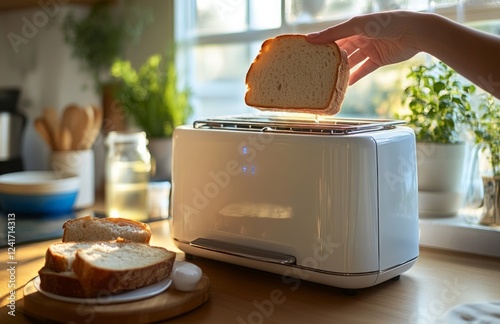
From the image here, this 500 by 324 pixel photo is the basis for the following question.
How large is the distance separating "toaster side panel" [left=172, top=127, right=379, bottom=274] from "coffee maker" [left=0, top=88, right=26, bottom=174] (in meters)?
1.04

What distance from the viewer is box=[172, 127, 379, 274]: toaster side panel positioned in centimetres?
94

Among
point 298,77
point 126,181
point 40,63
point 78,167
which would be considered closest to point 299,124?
point 298,77

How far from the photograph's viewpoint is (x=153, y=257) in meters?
0.96

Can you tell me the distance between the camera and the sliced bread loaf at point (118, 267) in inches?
34.3

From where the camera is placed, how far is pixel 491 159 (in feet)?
4.07

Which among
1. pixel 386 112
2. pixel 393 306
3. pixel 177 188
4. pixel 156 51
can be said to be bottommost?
pixel 393 306

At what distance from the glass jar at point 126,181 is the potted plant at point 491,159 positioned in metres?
0.76

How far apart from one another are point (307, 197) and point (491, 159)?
0.46 meters

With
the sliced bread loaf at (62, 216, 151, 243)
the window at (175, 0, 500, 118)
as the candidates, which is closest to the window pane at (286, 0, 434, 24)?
the window at (175, 0, 500, 118)

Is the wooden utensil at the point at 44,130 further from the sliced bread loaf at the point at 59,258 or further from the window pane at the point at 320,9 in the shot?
the sliced bread loaf at the point at 59,258

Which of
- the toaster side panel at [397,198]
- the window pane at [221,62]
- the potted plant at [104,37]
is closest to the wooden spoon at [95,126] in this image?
the potted plant at [104,37]

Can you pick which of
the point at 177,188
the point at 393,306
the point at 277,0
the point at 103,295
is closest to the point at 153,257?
the point at 103,295

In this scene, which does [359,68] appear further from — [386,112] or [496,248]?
[386,112]

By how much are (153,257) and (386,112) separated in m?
0.93
